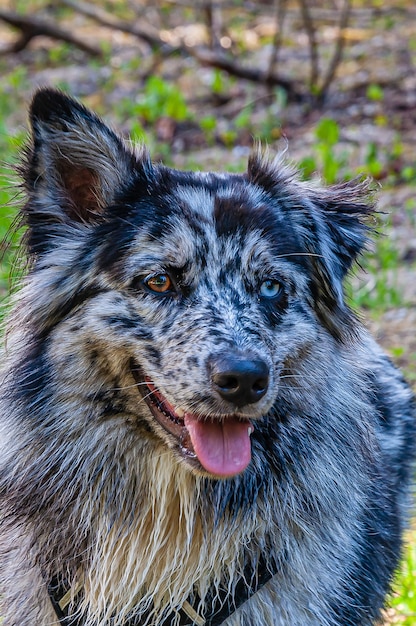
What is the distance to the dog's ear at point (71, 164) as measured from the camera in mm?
2957

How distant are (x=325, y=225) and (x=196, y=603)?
1.43 m

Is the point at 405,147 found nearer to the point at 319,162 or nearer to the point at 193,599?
the point at 319,162

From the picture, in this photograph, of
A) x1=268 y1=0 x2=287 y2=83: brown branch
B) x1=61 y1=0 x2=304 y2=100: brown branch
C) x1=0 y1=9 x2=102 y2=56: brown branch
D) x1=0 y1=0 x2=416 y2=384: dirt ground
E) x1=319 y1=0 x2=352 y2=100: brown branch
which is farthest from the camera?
x1=0 y1=9 x2=102 y2=56: brown branch

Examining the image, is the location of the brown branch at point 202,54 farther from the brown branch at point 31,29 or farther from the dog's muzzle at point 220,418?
the dog's muzzle at point 220,418

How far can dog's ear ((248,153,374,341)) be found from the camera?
10.6 feet

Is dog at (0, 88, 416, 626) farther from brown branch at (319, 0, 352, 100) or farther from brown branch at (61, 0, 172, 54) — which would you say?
brown branch at (61, 0, 172, 54)

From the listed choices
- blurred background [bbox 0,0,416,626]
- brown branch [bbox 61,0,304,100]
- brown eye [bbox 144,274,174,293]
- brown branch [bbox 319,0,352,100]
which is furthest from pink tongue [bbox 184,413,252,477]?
brown branch [bbox 61,0,304,100]

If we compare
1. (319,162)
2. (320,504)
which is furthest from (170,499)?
(319,162)

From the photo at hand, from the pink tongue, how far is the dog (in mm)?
15

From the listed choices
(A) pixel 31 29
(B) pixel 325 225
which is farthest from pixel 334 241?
(A) pixel 31 29

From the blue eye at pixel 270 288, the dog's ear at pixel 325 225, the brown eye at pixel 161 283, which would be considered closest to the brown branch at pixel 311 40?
the dog's ear at pixel 325 225

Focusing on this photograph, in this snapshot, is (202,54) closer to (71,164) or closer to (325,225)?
(325,225)

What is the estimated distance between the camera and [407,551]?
4.10 meters

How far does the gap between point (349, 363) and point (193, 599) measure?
1.01 meters
